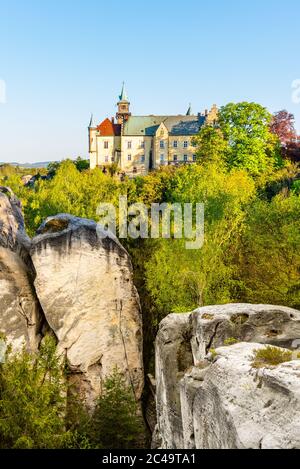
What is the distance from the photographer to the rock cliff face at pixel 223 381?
26.3ft

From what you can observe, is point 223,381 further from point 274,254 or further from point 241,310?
point 274,254

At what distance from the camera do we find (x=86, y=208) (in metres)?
37.3

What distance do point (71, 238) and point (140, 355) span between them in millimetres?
6614

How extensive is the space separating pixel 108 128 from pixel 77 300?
259 ft

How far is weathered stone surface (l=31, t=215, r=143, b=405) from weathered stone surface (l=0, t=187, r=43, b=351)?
840 millimetres

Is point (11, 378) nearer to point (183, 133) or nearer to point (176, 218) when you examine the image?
point (176, 218)

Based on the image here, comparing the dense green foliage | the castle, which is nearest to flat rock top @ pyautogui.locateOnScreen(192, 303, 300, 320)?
the dense green foliage

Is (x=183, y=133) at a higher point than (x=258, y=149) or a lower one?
higher

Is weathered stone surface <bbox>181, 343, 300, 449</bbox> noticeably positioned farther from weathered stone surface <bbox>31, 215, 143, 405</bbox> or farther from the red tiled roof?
the red tiled roof

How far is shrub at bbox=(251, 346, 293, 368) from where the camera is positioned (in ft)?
31.1

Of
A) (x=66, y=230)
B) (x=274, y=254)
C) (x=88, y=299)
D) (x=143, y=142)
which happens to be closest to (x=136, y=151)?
(x=143, y=142)

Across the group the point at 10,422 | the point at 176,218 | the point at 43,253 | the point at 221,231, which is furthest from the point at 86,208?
the point at 10,422

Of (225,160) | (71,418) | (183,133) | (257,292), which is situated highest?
(183,133)

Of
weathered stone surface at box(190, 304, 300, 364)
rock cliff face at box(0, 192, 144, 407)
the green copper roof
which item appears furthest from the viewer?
the green copper roof
